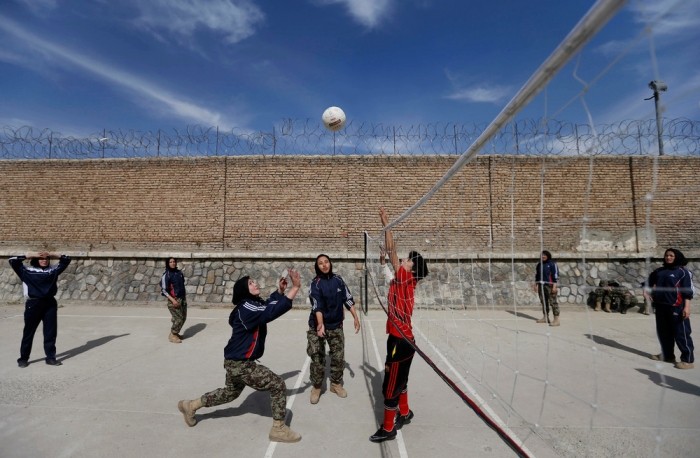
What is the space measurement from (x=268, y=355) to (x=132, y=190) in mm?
8936

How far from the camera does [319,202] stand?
39.3 feet

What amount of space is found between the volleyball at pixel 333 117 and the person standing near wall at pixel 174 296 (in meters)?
5.72

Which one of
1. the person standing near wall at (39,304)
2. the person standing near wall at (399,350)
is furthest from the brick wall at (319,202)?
the person standing near wall at (399,350)

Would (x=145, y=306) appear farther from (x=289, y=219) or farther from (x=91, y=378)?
(x=91, y=378)

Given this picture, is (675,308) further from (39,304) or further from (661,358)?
(39,304)

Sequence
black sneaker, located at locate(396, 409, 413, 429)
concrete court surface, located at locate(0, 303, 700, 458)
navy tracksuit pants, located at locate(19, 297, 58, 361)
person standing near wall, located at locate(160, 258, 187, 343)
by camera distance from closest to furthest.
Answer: concrete court surface, located at locate(0, 303, 700, 458)
black sneaker, located at locate(396, 409, 413, 429)
navy tracksuit pants, located at locate(19, 297, 58, 361)
person standing near wall, located at locate(160, 258, 187, 343)

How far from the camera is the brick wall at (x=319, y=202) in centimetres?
1159

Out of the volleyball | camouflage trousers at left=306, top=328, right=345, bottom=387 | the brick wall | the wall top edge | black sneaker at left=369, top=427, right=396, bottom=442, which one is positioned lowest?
black sneaker at left=369, top=427, right=396, bottom=442

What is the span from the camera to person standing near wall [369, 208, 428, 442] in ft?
11.4

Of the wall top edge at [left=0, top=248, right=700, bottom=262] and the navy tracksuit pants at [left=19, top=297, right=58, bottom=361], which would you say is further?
the wall top edge at [left=0, top=248, right=700, bottom=262]

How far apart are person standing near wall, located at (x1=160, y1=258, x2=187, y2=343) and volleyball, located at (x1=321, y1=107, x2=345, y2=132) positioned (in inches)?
225

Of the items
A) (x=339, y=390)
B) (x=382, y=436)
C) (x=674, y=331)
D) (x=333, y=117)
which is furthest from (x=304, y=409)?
(x=333, y=117)

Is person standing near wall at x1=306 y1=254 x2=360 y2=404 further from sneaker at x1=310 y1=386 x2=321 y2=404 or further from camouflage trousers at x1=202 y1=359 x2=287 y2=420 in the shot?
camouflage trousers at x1=202 y1=359 x2=287 y2=420

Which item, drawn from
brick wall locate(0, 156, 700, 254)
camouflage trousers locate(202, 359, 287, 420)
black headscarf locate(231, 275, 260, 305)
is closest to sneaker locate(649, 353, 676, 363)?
camouflage trousers locate(202, 359, 287, 420)
